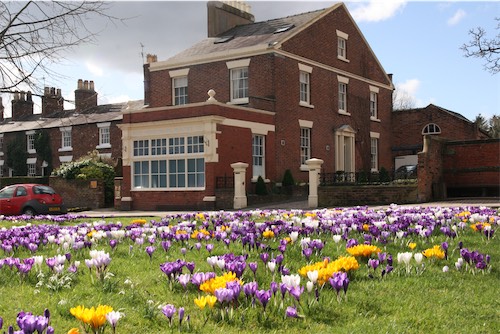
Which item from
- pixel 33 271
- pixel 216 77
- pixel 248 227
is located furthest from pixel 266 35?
pixel 33 271

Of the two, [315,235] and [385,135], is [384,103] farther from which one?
[315,235]

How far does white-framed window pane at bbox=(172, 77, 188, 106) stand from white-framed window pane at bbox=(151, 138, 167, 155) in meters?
5.44

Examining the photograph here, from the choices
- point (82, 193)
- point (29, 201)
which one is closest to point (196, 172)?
point (29, 201)

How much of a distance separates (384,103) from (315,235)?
1333 inches

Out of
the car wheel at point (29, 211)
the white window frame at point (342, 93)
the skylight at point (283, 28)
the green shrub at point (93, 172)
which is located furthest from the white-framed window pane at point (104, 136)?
the car wheel at point (29, 211)

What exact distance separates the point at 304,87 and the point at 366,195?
11.0 m

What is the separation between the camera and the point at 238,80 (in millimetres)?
30797

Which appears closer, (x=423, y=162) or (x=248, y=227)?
(x=248, y=227)

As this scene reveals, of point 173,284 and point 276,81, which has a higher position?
point 276,81

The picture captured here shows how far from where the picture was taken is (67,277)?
5051 mm

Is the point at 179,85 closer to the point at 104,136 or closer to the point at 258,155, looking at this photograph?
the point at 258,155

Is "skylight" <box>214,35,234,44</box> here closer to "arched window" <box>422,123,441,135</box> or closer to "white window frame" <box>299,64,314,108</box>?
"white window frame" <box>299,64,314,108</box>

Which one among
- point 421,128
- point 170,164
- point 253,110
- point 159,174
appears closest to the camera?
point 170,164

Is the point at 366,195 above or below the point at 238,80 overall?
below
